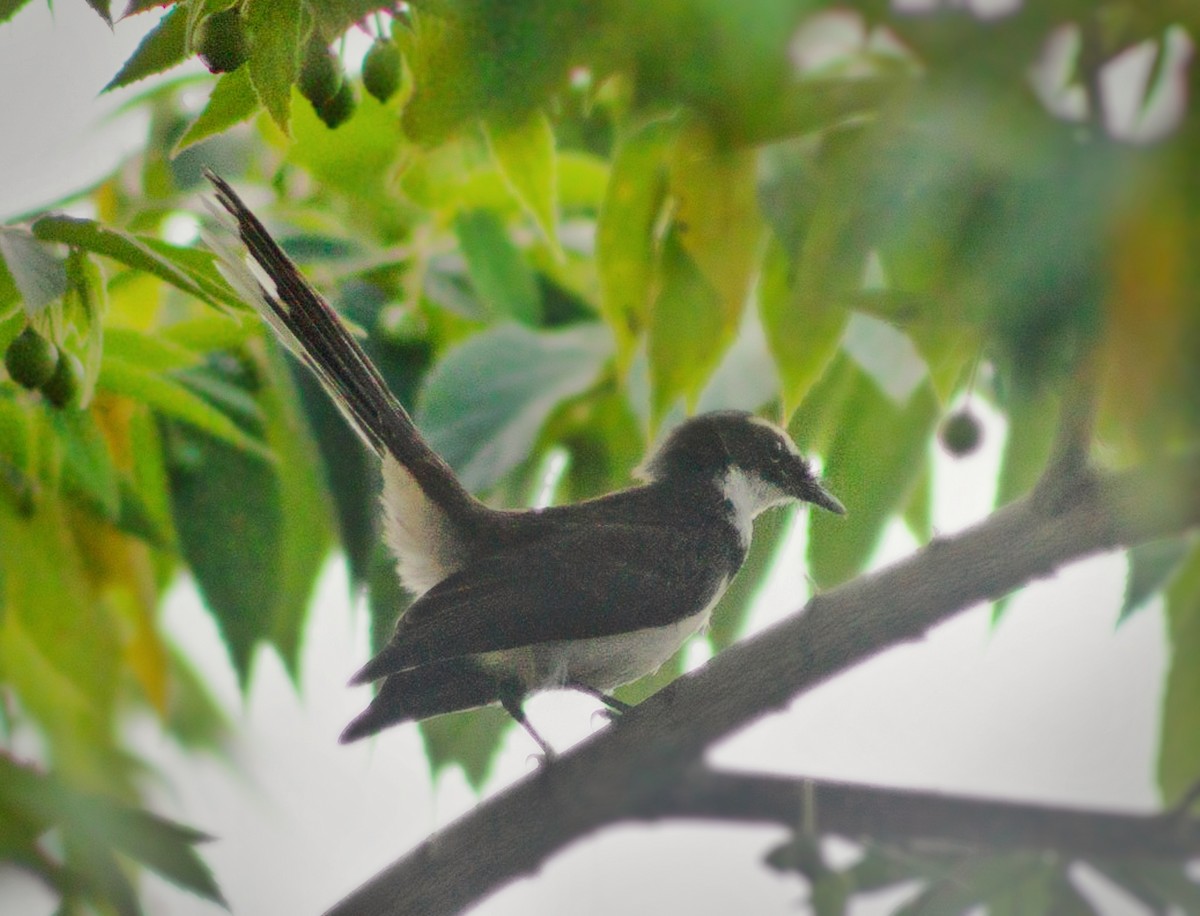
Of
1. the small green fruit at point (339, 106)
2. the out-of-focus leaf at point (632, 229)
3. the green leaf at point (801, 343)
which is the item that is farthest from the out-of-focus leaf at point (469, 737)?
the small green fruit at point (339, 106)

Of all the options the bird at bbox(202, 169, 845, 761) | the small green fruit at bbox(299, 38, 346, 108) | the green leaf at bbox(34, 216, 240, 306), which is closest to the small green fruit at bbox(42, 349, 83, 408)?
the green leaf at bbox(34, 216, 240, 306)

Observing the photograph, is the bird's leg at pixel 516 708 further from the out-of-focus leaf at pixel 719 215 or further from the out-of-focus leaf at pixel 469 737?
the out-of-focus leaf at pixel 719 215

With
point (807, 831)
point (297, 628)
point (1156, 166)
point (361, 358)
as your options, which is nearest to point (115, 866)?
point (297, 628)

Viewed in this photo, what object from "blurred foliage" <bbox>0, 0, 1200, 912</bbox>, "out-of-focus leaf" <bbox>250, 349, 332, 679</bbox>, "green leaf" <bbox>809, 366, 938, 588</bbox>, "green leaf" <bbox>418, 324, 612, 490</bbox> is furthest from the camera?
"out-of-focus leaf" <bbox>250, 349, 332, 679</bbox>

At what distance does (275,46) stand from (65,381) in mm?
485

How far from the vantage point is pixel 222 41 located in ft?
4.20

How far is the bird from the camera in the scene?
6.23 ft

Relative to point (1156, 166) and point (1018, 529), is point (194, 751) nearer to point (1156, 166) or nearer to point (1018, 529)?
point (1018, 529)

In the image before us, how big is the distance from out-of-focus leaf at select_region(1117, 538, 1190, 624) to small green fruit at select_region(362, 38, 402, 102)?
3.01ft

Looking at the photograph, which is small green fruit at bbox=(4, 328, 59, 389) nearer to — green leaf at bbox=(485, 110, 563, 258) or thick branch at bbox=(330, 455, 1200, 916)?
green leaf at bbox=(485, 110, 563, 258)

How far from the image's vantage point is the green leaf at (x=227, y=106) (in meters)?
1.38

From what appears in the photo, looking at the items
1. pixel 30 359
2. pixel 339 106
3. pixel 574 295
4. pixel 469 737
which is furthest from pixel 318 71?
pixel 574 295

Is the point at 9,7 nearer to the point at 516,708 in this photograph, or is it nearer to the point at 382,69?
the point at 382,69

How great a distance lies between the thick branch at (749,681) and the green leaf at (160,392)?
0.76m
